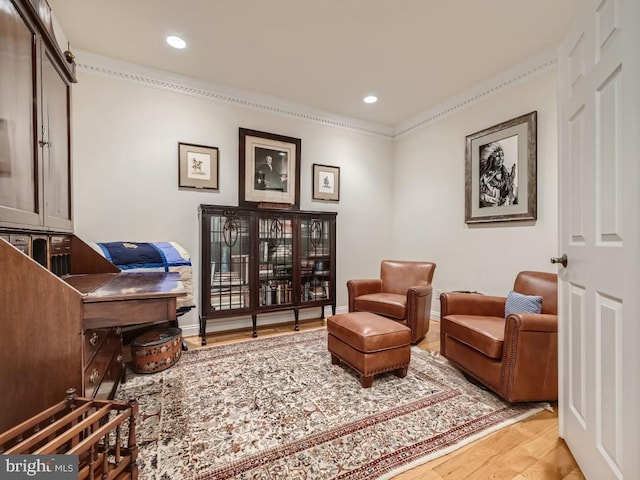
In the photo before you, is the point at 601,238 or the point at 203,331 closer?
the point at 601,238

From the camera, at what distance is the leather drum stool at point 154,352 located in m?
2.23

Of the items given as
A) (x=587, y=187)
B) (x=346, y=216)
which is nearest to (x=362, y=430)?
(x=587, y=187)

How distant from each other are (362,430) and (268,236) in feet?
7.10

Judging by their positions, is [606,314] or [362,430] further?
[362,430]

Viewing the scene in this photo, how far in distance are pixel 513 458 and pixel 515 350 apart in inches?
23.4

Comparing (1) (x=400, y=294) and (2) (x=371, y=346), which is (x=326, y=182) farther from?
(2) (x=371, y=346)

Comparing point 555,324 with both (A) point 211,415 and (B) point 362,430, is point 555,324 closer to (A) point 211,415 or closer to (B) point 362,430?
(B) point 362,430

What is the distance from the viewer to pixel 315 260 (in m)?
3.59

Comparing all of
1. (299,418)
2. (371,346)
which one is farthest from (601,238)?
(299,418)

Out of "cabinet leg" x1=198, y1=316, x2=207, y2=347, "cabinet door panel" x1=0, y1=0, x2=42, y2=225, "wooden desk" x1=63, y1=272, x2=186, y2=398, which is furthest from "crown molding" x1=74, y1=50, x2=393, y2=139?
"cabinet leg" x1=198, y1=316, x2=207, y2=347

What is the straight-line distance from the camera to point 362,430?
1603 millimetres

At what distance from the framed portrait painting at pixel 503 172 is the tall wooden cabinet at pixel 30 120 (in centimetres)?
364

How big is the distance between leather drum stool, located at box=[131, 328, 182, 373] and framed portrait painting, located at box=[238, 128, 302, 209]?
1.64 m

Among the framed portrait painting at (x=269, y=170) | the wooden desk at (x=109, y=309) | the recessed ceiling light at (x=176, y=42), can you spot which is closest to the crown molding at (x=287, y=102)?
the framed portrait painting at (x=269, y=170)
